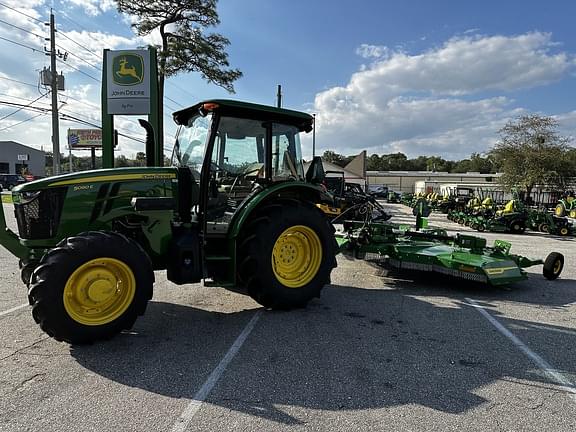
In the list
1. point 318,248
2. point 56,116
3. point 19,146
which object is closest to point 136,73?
point 318,248

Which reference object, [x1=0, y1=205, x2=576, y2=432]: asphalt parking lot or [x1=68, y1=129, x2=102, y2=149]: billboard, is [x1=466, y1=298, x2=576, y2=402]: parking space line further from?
[x1=68, y1=129, x2=102, y2=149]: billboard

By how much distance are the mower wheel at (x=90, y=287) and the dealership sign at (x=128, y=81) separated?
8.70m

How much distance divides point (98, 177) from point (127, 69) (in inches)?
Result: 341

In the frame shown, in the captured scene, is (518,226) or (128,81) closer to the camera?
(128,81)

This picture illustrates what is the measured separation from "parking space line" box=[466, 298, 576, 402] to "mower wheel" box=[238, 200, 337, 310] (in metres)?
2.02

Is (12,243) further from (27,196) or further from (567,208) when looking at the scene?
(567,208)

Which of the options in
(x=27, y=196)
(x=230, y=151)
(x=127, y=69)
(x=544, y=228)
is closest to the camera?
(x=27, y=196)

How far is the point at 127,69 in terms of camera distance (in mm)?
11828

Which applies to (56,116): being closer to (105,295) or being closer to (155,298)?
(155,298)

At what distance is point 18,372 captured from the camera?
345 cm

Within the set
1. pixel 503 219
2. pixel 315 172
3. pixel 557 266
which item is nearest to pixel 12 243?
pixel 315 172

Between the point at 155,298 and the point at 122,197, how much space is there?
1.83 metres

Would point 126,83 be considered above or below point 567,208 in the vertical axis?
above

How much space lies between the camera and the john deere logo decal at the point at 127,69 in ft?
38.8
